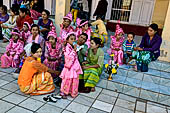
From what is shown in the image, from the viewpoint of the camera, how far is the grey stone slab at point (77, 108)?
3.23m

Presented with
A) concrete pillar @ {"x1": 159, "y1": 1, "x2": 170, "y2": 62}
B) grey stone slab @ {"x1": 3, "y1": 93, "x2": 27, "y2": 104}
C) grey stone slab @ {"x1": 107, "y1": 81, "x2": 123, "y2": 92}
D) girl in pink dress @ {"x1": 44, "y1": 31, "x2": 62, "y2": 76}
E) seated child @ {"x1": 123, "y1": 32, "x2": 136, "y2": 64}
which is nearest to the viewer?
grey stone slab @ {"x1": 3, "y1": 93, "x2": 27, "y2": 104}

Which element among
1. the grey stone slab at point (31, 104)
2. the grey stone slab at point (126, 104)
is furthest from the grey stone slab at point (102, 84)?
the grey stone slab at point (31, 104)

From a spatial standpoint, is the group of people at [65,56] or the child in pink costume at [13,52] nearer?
the group of people at [65,56]

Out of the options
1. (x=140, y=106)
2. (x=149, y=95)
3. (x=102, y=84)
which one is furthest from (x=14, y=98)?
(x=149, y=95)

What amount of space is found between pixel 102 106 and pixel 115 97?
506mm

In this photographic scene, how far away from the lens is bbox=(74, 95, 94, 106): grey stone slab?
350 cm

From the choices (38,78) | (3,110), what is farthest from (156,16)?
(3,110)

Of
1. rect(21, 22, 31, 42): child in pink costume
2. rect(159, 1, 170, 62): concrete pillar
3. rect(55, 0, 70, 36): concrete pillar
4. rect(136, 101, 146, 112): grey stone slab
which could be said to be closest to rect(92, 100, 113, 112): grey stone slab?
rect(136, 101, 146, 112): grey stone slab

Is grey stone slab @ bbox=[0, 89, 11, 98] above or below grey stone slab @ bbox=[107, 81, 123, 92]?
below

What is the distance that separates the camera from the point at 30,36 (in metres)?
4.81

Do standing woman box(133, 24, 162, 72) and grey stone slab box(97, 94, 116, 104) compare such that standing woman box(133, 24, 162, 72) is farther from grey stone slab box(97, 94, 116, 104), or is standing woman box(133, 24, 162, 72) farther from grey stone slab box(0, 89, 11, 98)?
grey stone slab box(0, 89, 11, 98)

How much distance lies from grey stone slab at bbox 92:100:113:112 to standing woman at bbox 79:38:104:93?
0.46 meters

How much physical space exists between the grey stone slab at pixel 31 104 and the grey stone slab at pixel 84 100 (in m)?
A: 0.74

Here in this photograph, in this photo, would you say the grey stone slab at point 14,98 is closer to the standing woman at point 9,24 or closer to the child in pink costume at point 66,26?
the child in pink costume at point 66,26
